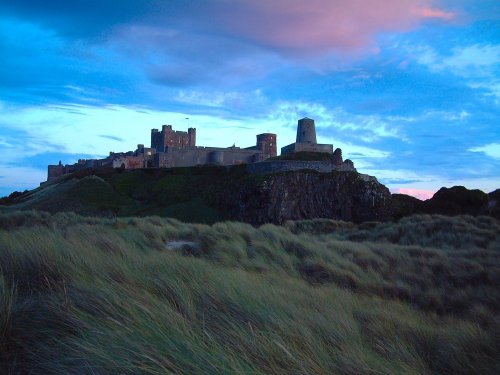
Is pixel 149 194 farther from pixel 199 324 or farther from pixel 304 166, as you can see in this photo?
pixel 199 324

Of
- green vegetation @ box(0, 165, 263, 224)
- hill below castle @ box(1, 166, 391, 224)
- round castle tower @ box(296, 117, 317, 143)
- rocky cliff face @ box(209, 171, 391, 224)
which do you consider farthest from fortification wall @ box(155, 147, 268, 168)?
rocky cliff face @ box(209, 171, 391, 224)

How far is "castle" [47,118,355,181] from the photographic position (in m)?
47.2

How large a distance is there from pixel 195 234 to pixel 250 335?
1025 centimetres

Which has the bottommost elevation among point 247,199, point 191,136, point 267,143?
point 247,199

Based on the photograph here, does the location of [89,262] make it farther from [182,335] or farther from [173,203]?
[173,203]

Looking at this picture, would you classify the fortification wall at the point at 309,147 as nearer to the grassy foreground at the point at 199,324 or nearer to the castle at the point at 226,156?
the castle at the point at 226,156

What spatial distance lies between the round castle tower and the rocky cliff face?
26139 mm

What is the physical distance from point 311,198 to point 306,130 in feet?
93.4

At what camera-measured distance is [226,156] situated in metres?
71.4

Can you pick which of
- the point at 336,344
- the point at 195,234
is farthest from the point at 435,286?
the point at 195,234

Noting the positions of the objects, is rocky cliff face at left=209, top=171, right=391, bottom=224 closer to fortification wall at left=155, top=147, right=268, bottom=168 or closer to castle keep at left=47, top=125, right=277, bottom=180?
castle keep at left=47, top=125, right=277, bottom=180

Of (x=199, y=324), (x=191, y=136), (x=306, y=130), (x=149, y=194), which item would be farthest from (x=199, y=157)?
(x=199, y=324)

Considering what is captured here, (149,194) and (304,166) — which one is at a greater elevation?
(304,166)

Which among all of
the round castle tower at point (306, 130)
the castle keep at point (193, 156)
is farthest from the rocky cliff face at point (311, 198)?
the round castle tower at point (306, 130)
